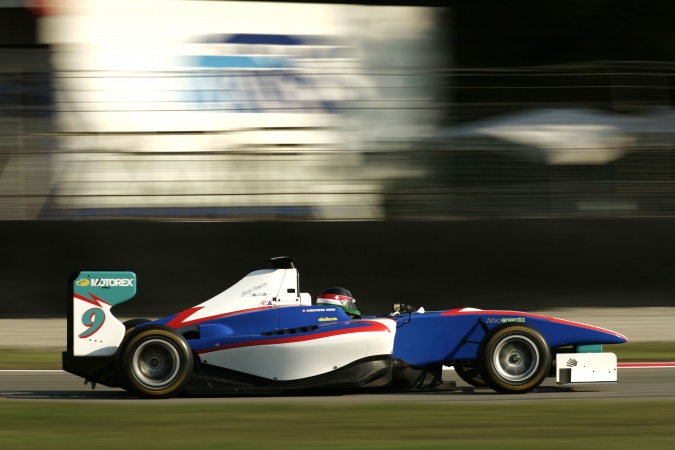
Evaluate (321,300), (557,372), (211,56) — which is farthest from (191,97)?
(557,372)

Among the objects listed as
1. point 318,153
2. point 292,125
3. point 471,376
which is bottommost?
point 471,376

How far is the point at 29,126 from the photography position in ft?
40.9

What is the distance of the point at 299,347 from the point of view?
7.34m

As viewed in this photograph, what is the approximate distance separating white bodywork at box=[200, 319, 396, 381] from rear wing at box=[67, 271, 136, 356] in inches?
31.0

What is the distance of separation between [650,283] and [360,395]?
5.69 m

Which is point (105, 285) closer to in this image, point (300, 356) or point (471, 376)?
point (300, 356)

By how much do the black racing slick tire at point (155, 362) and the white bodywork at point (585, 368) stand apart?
278 cm

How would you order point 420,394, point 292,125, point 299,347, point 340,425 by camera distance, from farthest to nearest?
point 292,125 → point 420,394 → point 299,347 → point 340,425

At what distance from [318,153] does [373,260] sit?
1536 mm

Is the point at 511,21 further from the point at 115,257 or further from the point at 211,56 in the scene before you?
the point at 115,257

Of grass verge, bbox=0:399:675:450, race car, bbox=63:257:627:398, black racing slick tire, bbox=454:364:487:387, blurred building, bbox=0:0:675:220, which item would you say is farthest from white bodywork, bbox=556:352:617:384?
blurred building, bbox=0:0:675:220

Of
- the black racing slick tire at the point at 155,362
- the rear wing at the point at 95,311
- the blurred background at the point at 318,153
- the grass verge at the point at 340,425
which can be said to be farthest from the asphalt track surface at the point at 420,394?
the blurred background at the point at 318,153

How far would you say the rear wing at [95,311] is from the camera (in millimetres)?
7531

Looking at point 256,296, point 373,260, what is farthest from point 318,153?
point 256,296
